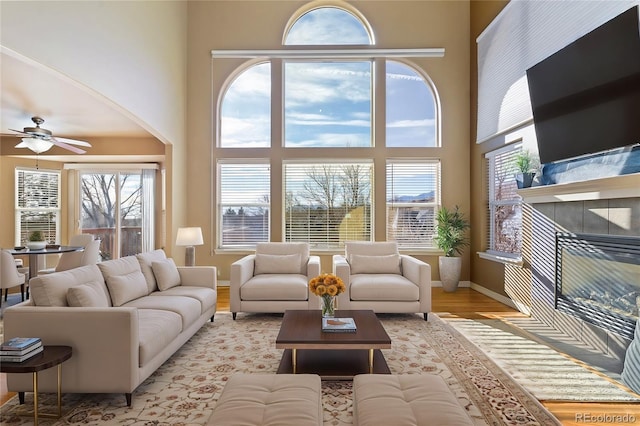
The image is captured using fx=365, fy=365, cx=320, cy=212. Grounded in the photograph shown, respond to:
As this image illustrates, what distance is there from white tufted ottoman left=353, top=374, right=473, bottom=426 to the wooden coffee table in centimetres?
69

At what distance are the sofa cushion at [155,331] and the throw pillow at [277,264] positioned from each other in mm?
1796

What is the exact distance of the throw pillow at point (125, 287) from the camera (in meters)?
3.26

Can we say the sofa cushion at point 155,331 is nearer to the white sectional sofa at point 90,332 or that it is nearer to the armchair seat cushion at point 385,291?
the white sectional sofa at point 90,332

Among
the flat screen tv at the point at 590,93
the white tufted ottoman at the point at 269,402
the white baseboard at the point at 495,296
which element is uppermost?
the flat screen tv at the point at 590,93

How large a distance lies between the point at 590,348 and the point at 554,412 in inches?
57.7

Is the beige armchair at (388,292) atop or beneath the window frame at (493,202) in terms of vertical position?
beneath

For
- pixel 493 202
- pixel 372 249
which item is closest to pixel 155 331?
pixel 372 249

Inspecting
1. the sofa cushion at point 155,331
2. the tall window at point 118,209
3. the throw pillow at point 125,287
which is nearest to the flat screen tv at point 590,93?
the sofa cushion at point 155,331

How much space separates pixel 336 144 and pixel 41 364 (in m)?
5.20

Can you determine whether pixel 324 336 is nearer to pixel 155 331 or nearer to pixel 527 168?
pixel 155 331

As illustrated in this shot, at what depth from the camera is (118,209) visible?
7738 millimetres

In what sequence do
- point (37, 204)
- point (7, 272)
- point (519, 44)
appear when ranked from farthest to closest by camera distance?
point (37, 204), point (7, 272), point (519, 44)

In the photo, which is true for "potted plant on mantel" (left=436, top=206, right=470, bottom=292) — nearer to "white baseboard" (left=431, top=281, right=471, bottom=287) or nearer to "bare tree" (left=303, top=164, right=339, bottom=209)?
"white baseboard" (left=431, top=281, right=471, bottom=287)

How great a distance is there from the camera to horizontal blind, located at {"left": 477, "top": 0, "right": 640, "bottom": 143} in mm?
3531
